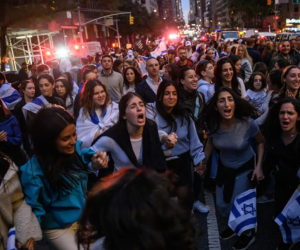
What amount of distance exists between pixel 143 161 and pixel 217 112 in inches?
49.0

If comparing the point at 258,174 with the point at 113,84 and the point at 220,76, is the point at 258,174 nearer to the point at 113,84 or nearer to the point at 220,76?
the point at 220,76

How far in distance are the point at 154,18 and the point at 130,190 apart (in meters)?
69.9

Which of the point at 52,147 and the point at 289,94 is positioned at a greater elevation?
the point at 52,147

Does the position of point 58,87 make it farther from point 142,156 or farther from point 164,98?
point 142,156

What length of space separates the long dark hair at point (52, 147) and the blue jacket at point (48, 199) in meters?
0.05

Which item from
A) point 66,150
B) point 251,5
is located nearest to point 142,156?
point 66,150

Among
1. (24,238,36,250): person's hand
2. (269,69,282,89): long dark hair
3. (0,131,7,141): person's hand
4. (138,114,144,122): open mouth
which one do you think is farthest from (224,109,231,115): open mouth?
(0,131,7,141): person's hand

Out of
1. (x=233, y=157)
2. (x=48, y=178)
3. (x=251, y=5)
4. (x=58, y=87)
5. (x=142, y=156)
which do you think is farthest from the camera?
(x=251, y=5)

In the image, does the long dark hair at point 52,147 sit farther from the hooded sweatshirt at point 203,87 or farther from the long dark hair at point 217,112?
the hooded sweatshirt at point 203,87

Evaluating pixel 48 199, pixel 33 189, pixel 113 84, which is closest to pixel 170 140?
pixel 48 199

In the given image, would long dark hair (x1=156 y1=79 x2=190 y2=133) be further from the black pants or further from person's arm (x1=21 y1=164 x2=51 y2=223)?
person's arm (x1=21 y1=164 x2=51 y2=223)

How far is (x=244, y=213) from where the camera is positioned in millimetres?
3652

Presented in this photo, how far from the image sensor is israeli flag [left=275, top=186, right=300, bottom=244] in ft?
10.8

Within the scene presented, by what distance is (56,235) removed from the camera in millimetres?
2725
